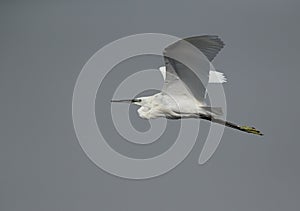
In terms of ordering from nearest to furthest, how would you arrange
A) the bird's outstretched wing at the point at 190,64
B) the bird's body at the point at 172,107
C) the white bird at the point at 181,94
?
1. the bird's outstretched wing at the point at 190,64
2. the white bird at the point at 181,94
3. the bird's body at the point at 172,107

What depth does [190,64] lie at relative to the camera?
3391 mm

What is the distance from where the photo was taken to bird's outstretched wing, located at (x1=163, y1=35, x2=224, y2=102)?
312 cm

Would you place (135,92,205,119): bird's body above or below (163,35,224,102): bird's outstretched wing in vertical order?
below

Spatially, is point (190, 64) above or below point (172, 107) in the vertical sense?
above

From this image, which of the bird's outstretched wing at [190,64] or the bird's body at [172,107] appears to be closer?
the bird's outstretched wing at [190,64]

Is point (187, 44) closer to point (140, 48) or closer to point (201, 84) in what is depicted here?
point (201, 84)

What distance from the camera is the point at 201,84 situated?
349 centimetres

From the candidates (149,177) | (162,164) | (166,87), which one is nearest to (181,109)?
(166,87)

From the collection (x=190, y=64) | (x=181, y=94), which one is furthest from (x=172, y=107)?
(x=190, y=64)

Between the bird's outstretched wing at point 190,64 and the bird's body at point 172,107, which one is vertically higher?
the bird's outstretched wing at point 190,64

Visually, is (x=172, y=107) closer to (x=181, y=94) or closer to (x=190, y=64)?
(x=181, y=94)

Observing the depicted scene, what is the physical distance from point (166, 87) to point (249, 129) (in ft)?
2.00

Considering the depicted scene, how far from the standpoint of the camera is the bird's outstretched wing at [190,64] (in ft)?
10.3

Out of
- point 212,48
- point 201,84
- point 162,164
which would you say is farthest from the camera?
point 162,164
